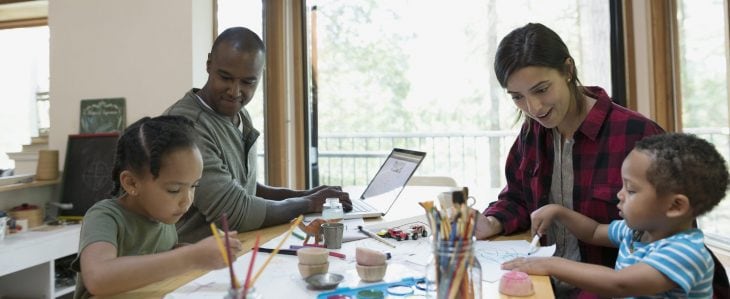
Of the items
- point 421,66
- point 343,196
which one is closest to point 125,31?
point 343,196

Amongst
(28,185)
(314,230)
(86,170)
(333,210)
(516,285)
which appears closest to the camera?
(516,285)

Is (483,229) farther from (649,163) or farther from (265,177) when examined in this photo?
(265,177)

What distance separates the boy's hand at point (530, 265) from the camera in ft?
3.38

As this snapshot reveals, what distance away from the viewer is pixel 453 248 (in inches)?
30.2

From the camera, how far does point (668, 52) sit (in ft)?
9.66

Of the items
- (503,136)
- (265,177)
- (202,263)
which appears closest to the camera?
(202,263)

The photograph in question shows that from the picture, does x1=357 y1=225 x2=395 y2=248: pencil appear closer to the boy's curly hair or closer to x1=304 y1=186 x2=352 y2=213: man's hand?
x1=304 y1=186 x2=352 y2=213: man's hand

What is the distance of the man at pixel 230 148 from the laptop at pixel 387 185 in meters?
0.10

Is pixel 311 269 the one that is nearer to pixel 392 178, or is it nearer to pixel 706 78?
pixel 392 178

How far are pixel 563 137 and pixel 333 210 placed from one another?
28.7 inches

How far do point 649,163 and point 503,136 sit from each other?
387cm

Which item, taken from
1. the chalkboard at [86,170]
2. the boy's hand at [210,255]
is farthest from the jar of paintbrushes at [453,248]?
the chalkboard at [86,170]

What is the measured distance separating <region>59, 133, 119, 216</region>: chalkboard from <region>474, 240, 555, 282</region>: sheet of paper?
2357 mm

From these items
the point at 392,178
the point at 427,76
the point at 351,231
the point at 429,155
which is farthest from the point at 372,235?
the point at 429,155
